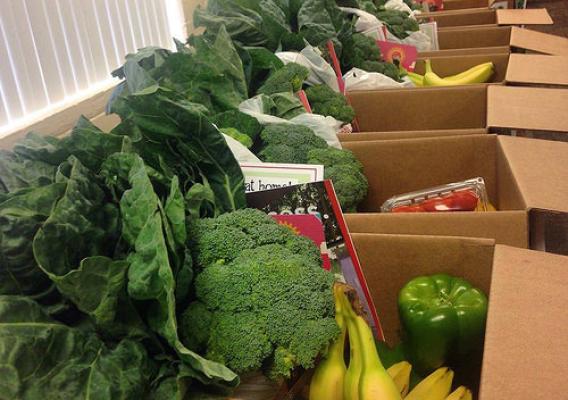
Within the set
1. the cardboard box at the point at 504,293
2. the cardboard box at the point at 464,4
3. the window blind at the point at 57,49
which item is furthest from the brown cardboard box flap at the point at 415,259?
the cardboard box at the point at 464,4

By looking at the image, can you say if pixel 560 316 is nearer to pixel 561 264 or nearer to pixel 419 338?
pixel 561 264

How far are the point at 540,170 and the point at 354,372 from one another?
56cm

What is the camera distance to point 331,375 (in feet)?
2.60

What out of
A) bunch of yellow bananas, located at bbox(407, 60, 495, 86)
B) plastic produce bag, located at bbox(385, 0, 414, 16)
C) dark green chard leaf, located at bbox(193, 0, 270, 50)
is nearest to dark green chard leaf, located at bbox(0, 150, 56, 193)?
dark green chard leaf, located at bbox(193, 0, 270, 50)

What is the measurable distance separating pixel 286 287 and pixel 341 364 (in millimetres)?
165

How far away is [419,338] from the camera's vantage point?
0.96m

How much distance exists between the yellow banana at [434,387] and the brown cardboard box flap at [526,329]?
274 mm

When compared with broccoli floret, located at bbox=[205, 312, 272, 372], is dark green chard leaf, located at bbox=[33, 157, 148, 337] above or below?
above

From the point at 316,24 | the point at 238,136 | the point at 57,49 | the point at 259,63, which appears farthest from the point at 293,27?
the point at 238,136

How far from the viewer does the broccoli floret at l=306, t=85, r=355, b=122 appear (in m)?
1.49

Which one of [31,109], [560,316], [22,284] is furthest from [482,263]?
[31,109]

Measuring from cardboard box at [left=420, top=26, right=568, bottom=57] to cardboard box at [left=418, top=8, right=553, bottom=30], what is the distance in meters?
0.12

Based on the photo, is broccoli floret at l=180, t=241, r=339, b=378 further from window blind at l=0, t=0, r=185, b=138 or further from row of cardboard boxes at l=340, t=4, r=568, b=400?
window blind at l=0, t=0, r=185, b=138

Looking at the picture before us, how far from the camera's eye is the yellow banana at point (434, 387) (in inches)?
35.3
